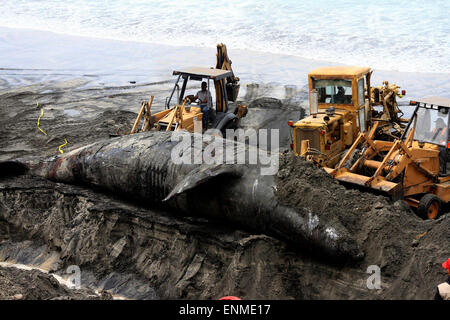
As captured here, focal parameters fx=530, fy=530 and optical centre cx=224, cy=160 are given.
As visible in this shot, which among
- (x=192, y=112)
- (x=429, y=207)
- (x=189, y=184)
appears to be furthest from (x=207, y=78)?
(x=429, y=207)

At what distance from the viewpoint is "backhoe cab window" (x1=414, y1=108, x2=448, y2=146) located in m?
9.92

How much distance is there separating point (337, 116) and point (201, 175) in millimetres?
4214

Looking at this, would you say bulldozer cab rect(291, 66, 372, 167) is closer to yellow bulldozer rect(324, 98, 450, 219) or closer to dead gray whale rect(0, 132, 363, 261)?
yellow bulldozer rect(324, 98, 450, 219)

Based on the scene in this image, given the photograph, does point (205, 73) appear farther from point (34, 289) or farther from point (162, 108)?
point (34, 289)

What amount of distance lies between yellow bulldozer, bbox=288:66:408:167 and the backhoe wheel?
1896 mm

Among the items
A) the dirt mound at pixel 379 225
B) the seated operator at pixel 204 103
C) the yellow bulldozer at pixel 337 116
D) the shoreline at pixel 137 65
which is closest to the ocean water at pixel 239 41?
the shoreline at pixel 137 65

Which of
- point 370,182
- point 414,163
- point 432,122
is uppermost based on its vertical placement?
point 432,122

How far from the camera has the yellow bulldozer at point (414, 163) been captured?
9.16 meters

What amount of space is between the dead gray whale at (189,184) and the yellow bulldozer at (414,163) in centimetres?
235

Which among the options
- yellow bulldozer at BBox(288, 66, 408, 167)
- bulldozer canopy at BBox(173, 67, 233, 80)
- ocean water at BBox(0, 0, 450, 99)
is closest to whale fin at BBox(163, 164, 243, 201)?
yellow bulldozer at BBox(288, 66, 408, 167)

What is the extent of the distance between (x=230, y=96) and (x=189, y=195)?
6.36 meters

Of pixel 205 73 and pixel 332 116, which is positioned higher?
pixel 205 73

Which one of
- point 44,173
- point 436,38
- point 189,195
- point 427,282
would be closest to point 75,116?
point 44,173

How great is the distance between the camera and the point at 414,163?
31.1 feet
